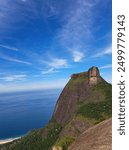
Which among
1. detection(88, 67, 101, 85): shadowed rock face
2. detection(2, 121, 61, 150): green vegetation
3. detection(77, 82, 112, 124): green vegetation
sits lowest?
detection(2, 121, 61, 150): green vegetation

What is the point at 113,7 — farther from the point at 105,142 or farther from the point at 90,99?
the point at 90,99

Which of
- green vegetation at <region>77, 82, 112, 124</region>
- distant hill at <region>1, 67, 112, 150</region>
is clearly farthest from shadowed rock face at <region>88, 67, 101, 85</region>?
green vegetation at <region>77, 82, 112, 124</region>

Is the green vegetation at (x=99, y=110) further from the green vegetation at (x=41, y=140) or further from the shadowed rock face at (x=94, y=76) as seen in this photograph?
the green vegetation at (x=41, y=140)

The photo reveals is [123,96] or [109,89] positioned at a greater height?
[109,89]

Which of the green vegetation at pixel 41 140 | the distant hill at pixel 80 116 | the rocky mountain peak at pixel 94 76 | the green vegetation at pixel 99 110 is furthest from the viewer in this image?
the rocky mountain peak at pixel 94 76

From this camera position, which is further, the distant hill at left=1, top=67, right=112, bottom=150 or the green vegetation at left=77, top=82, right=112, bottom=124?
the green vegetation at left=77, top=82, right=112, bottom=124

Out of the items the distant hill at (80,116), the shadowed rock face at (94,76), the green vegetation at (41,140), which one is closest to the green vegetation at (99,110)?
the distant hill at (80,116)

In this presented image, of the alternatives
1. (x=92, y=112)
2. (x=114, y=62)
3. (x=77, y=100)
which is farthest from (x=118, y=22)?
(x=77, y=100)

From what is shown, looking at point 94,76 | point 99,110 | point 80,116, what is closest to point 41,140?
point 80,116

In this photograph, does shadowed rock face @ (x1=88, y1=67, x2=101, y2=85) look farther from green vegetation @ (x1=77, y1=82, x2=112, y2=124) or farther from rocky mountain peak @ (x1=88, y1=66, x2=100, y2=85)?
green vegetation @ (x1=77, y1=82, x2=112, y2=124)
